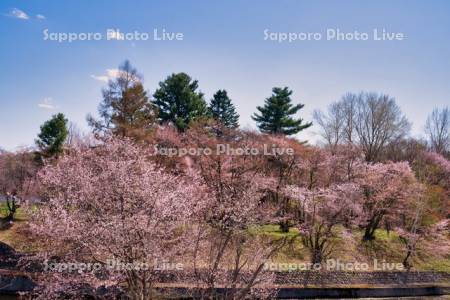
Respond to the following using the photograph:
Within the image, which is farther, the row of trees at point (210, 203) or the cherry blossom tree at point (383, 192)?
the cherry blossom tree at point (383, 192)

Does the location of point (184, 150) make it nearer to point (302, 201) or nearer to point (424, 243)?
point (302, 201)

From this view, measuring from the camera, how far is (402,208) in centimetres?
2702

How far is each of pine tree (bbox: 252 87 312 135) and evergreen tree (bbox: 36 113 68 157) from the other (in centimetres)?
1766

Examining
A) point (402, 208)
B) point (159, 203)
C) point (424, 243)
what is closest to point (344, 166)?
point (402, 208)

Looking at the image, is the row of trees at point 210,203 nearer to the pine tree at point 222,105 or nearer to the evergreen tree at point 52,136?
the evergreen tree at point 52,136

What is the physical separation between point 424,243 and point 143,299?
82.3ft

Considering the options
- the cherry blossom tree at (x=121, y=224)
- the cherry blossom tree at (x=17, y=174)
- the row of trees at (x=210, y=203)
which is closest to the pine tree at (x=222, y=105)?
the row of trees at (x=210, y=203)

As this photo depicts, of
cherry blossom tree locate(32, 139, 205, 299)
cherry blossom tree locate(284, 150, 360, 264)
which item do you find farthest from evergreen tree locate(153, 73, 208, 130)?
cherry blossom tree locate(32, 139, 205, 299)

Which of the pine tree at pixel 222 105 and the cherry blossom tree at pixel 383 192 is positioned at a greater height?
the pine tree at pixel 222 105

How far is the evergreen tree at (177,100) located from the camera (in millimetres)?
32969

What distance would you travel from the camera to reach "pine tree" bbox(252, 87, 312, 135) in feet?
116

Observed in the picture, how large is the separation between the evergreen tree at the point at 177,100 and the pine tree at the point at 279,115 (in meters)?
6.64

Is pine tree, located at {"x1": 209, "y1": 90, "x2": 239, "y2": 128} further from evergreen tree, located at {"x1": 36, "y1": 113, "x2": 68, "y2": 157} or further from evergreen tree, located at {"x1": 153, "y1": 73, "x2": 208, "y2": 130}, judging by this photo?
evergreen tree, located at {"x1": 36, "y1": 113, "x2": 68, "y2": 157}

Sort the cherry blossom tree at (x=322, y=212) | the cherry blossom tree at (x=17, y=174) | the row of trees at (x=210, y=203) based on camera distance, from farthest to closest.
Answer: the cherry blossom tree at (x=17, y=174)
the cherry blossom tree at (x=322, y=212)
the row of trees at (x=210, y=203)
